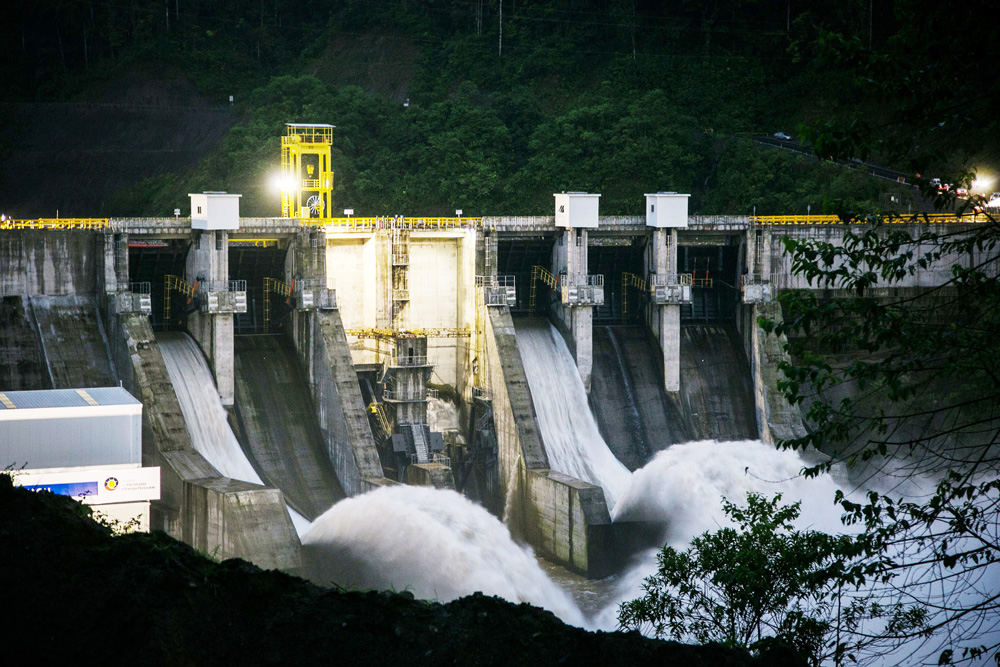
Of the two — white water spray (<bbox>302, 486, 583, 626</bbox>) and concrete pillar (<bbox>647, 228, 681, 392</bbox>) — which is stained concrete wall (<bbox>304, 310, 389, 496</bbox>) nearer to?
white water spray (<bbox>302, 486, 583, 626</bbox>)

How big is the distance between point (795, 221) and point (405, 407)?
17.9 meters

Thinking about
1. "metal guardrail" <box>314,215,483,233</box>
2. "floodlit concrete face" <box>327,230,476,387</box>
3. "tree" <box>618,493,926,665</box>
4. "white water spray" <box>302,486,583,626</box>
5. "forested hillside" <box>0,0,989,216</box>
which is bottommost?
"white water spray" <box>302,486,583,626</box>

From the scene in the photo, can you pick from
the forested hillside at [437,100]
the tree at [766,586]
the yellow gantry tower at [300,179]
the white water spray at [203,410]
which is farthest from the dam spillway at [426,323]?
the tree at [766,586]

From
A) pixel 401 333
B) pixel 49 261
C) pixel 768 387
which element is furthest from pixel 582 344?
pixel 49 261

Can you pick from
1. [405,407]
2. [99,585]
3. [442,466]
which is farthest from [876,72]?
[405,407]

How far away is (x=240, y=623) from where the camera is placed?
12.5 metres

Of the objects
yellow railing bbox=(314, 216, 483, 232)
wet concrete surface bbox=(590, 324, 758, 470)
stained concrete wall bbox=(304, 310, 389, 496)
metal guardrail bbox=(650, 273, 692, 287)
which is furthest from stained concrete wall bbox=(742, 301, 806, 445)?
stained concrete wall bbox=(304, 310, 389, 496)

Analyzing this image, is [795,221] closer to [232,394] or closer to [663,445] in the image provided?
[663,445]

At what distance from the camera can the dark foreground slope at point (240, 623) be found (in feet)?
39.6

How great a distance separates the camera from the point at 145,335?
34.2 m

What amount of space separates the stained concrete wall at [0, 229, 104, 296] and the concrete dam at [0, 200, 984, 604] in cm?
6

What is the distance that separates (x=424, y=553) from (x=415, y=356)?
415 inches

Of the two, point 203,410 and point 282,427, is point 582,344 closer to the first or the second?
point 282,427

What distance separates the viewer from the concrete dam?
3369 centimetres
